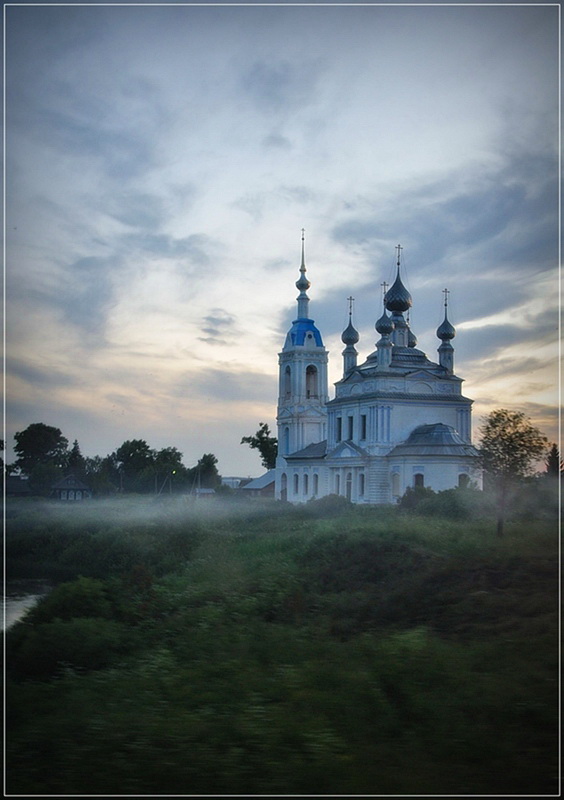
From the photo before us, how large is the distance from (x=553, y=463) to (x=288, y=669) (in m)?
17.2

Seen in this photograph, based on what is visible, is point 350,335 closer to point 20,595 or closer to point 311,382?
point 311,382

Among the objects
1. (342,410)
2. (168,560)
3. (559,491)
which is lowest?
(168,560)

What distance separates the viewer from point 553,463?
25453mm

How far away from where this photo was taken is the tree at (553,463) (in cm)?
2397

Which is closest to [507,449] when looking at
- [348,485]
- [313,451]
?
[348,485]

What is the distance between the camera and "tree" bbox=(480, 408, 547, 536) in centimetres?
2220

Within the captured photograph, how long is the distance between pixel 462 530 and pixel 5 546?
13226mm

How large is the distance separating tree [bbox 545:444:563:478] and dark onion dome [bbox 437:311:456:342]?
29308mm

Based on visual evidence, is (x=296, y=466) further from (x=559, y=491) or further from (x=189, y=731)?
(x=189, y=731)

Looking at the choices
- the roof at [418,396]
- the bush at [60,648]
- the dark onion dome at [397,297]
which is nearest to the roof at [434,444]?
the roof at [418,396]

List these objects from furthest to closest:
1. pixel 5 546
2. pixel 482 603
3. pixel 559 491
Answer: pixel 559 491 < pixel 5 546 < pixel 482 603

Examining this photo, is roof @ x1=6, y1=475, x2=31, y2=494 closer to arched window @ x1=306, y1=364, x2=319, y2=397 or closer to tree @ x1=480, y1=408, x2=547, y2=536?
tree @ x1=480, y1=408, x2=547, y2=536

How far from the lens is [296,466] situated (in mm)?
62875

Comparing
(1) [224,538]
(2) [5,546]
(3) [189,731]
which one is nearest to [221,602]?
(2) [5,546]
